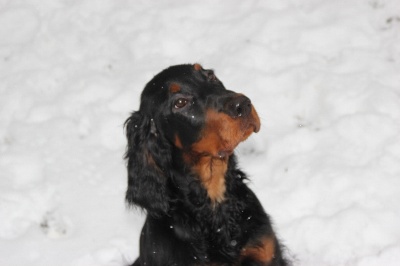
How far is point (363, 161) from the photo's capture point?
5.12 m

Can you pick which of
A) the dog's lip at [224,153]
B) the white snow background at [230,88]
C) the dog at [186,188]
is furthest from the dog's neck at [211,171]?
the white snow background at [230,88]

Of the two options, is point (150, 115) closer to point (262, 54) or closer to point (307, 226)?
point (307, 226)

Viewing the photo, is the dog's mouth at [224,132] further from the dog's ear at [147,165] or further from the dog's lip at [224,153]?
the dog's ear at [147,165]

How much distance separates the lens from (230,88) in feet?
19.7

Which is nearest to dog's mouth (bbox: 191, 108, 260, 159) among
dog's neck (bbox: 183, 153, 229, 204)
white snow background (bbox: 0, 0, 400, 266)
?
dog's neck (bbox: 183, 153, 229, 204)

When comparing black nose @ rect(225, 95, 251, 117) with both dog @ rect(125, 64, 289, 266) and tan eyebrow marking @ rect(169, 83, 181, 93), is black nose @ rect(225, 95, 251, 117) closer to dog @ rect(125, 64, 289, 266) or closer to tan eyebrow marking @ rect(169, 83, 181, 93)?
dog @ rect(125, 64, 289, 266)

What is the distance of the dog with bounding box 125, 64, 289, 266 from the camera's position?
3789mm

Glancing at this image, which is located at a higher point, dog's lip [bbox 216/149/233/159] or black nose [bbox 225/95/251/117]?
black nose [bbox 225/95/251/117]

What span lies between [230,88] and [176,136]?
7.42 ft

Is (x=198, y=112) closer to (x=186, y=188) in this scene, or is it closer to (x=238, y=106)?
Result: (x=238, y=106)

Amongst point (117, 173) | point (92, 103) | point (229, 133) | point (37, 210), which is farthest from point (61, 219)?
point (229, 133)

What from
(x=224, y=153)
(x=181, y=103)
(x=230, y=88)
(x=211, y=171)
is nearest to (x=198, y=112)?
(x=181, y=103)

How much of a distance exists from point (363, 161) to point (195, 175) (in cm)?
177

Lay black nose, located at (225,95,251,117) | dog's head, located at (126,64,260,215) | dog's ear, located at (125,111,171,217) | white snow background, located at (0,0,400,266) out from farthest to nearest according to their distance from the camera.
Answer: white snow background, located at (0,0,400,266)
dog's ear, located at (125,111,171,217)
dog's head, located at (126,64,260,215)
black nose, located at (225,95,251,117)
